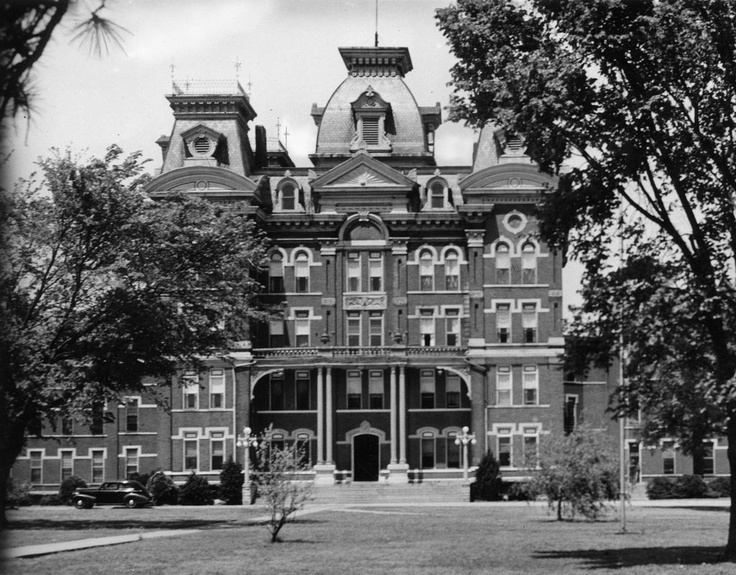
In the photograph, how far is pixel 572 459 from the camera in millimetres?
42844

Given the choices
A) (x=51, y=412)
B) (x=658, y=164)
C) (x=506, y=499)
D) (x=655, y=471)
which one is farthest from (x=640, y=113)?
(x=655, y=471)

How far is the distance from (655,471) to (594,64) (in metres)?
50.6

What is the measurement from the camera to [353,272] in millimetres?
69125

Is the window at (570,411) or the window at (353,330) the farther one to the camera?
the window at (570,411)

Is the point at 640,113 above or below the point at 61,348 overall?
above

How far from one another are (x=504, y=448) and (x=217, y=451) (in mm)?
14953

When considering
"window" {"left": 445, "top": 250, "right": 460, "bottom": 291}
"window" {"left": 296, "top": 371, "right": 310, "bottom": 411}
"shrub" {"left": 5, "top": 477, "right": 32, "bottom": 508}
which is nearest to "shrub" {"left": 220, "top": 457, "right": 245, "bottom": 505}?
"window" {"left": 296, "top": 371, "right": 310, "bottom": 411}

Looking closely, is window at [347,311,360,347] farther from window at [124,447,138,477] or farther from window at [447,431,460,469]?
window at [124,447,138,477]

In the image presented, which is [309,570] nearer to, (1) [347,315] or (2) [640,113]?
(2) [640,113]

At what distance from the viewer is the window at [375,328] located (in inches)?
2712

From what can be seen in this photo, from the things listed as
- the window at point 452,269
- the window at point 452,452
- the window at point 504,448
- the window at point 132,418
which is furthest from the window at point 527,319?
the window at point 132,418

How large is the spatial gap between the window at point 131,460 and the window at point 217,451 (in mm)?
4782

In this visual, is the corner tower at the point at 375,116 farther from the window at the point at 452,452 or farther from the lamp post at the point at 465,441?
the lamp post at the point at 465,441

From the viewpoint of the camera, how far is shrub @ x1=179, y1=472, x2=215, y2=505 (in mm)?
Answer: 63594
